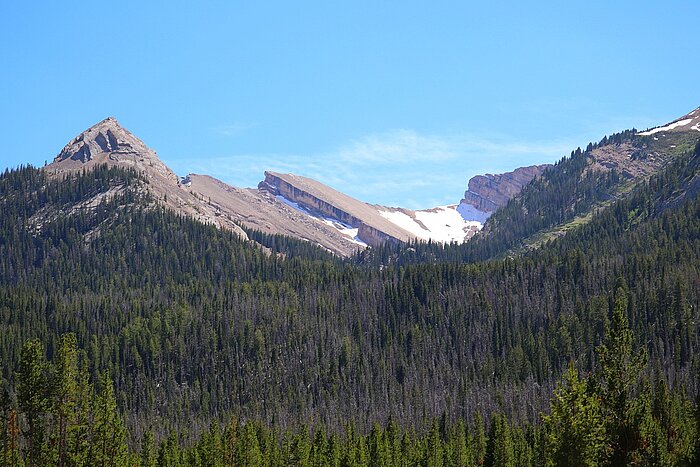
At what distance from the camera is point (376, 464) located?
11106 centimetres

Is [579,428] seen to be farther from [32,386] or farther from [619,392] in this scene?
[32,386]

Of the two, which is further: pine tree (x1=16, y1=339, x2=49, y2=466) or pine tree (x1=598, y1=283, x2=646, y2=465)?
pine tree (x1=16, y1=339, x2=49, y2=466)

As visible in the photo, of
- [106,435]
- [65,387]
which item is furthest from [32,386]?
[106,435]

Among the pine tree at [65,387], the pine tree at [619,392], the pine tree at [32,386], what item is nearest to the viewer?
the pine tree at [619,392]

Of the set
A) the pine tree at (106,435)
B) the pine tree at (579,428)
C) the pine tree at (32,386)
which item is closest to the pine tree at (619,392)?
the pine tree at (579,428)

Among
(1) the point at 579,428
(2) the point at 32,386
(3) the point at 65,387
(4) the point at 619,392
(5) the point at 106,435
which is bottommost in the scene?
(1) the point at 579,428

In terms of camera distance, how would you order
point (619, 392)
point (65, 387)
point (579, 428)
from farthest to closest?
point (65, 387), point (619, 392), point (579, 428)

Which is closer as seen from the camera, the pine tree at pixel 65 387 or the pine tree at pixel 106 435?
the pine tree at pixel 65 387

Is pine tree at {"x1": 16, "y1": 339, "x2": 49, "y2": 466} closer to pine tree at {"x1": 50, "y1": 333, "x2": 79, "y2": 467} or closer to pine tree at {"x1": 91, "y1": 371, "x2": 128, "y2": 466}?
pine tree at {"x1": 50, "y1": 333, "x2": 79, "y2": 467}

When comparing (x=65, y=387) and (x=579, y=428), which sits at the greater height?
(x=65, y=387)

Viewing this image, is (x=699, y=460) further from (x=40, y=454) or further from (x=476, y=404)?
(x=476, y=404)

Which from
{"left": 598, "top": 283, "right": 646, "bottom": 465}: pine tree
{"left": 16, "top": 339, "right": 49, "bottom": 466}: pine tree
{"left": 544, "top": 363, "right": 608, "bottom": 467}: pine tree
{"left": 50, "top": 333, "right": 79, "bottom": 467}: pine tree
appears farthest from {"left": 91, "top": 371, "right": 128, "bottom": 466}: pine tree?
{"left": 598, "top": 283, "right": 646, "bottom": 465}: pine tree

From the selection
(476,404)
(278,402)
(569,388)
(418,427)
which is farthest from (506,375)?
(569,388)

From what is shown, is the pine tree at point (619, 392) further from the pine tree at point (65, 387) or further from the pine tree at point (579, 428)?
the pine tree at point (65, 387)
